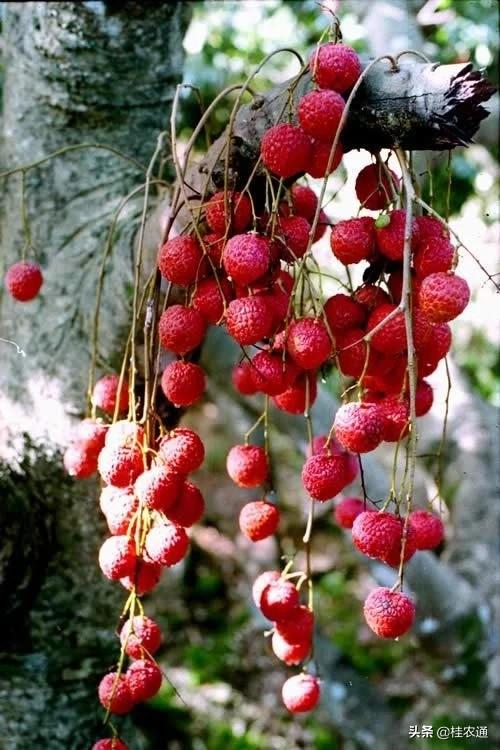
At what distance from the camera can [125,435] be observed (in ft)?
3.04

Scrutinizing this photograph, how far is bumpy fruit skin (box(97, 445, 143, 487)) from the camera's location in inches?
35.4

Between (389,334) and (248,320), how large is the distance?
14 centimetres

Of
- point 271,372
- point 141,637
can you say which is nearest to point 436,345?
point 271,372

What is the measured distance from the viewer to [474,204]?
3.49 metres

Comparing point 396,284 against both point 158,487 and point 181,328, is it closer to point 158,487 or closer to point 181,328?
point 181,328

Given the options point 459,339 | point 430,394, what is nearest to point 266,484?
point 430,394

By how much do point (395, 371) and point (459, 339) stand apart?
4464 millimetres

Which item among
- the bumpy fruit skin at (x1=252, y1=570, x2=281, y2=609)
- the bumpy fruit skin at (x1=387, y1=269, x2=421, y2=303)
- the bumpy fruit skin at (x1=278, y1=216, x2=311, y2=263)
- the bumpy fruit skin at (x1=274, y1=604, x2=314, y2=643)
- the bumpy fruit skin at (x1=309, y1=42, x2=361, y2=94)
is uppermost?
the bumpy fruit skin at (x1=309, y1=42, x2=361, y2=94)

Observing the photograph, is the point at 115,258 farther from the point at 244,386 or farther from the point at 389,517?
the point at 389,517

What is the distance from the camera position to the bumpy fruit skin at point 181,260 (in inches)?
34.2

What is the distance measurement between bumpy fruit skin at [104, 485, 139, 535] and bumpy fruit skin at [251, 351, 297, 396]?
0.21 m

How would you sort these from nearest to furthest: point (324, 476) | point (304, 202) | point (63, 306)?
1. point (324, 476)
2. point (304, 202)
3. point (63, 306)

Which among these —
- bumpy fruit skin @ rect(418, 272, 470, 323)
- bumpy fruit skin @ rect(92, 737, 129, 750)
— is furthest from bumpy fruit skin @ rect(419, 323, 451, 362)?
bumpy fruit skin @ rect(92, 737, 129, 750)

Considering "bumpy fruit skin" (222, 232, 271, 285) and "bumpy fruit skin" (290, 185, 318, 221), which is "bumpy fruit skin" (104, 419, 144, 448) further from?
"bumpy fruit skin" (290, 185, 318, 221)
